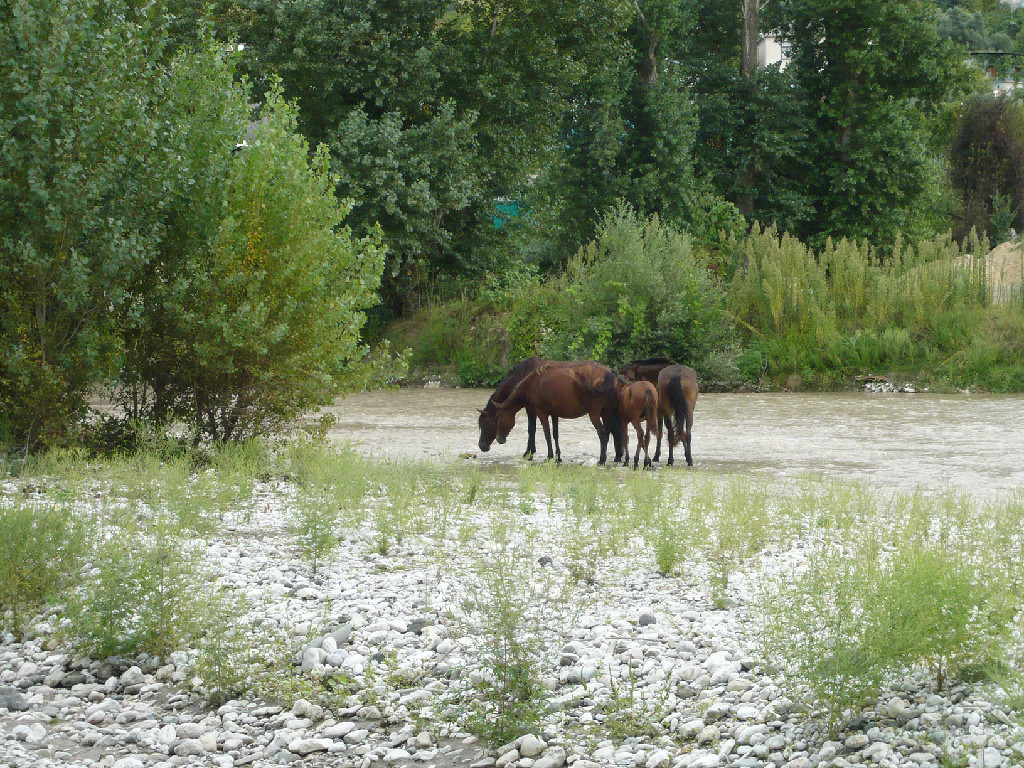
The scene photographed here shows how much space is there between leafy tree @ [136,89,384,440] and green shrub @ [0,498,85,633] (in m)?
→ 4.19

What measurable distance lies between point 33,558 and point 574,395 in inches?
270

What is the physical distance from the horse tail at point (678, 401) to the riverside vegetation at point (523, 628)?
3.39 metres

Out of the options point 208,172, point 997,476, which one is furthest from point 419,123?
point 997,476

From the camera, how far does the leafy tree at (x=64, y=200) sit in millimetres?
9914

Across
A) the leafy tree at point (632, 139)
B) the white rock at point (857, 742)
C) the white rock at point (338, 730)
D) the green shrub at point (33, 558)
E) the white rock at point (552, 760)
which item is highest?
the leafy tree at point (632, 139)

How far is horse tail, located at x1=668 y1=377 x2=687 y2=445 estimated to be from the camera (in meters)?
11.9

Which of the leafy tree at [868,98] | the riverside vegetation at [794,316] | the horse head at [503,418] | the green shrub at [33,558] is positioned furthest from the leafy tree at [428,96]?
the green shrub at [33,558]

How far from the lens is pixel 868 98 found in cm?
3020

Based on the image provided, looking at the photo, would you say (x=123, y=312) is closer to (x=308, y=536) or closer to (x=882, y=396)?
(x=308, y=536)

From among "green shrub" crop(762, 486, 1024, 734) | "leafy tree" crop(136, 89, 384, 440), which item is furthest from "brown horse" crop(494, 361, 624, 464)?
"green shrub" crop(762, 486, 1024, 734)

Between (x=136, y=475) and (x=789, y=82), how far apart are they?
27224mm

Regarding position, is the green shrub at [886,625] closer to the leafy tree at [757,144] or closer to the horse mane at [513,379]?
the horse mane at [513,379]

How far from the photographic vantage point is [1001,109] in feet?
127

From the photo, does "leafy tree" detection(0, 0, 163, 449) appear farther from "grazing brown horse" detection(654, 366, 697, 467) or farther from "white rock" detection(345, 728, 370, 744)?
"white rock" detection(345, 728, 370, 744)
